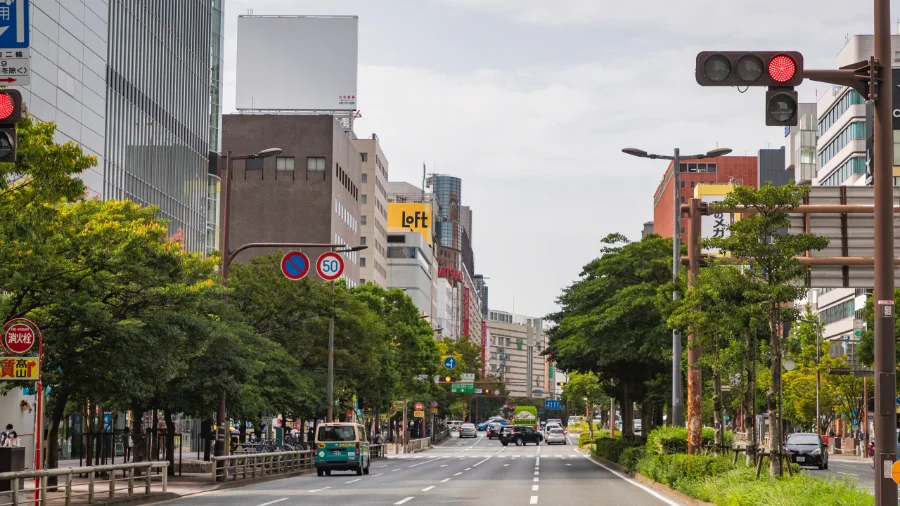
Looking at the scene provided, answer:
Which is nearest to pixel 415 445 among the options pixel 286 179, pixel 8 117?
pixel 286 179

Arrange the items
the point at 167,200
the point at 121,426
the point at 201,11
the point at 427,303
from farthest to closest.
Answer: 1. the point at 427,303
2. the point at 201,11
3. the point at 167,200
4. the point at 121,426

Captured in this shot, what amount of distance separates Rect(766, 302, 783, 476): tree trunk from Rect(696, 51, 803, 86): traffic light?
13.1 meters

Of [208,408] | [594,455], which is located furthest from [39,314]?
[594,455]

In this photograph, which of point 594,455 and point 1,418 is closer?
point 1,418

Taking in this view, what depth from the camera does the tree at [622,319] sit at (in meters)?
46.0

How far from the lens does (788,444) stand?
171 feet

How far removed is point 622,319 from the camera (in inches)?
1848

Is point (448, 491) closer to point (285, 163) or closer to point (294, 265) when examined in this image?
point (294, 265)

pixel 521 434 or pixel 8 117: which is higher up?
pixel 8 117

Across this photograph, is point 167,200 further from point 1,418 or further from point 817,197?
point 817,197

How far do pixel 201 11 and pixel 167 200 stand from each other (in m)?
16.8

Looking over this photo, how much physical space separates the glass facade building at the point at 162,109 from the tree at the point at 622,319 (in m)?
31.1

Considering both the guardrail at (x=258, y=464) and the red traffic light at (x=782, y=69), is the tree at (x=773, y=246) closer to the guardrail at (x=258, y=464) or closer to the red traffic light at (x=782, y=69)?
the red traffic light at (x=782, y=69)

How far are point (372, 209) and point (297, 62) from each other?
3248 cm
